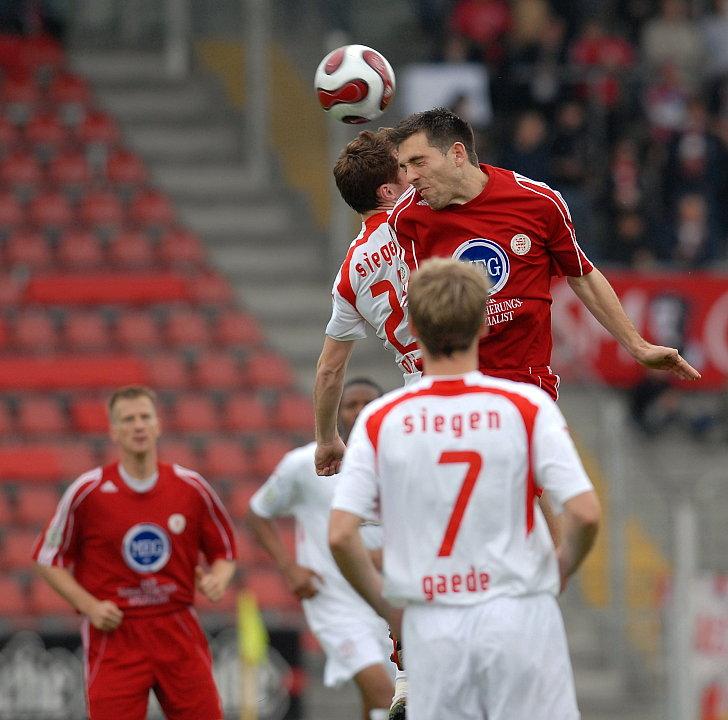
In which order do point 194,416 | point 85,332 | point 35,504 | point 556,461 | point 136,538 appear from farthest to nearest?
point 85,332, point 194,416, point 35,504, point 136,538, point 556,461

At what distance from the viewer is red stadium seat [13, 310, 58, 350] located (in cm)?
1470

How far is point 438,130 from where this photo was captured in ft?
20.0

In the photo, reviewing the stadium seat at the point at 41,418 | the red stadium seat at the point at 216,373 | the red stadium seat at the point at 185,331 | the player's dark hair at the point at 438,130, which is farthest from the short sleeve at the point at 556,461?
the red stadium seat at the point at 185,331

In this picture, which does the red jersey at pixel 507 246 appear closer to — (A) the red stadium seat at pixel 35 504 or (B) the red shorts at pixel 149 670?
(B) the red shorts at pixel 149 670

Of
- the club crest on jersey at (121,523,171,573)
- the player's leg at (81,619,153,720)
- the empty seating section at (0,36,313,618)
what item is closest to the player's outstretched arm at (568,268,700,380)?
the club crest on jersey at (121,523,171,573)

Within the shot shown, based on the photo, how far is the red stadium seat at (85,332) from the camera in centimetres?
1479

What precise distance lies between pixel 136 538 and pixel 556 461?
366 centimetres

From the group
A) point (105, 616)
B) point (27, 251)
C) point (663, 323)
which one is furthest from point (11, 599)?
point (663, 323)

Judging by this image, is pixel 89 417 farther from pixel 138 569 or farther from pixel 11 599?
pixel 138 569

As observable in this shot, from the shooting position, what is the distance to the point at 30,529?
13.2 metres

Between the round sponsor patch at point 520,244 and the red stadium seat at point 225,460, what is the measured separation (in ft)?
25.9

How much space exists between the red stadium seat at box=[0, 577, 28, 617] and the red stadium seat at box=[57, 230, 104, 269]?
3.73 m

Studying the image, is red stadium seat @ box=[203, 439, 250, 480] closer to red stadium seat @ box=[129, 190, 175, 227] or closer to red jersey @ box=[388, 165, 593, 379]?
red stadium seat @ box=[129, 190, 175, 227]

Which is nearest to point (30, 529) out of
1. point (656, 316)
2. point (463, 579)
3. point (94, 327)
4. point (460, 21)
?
point (94, 327)
